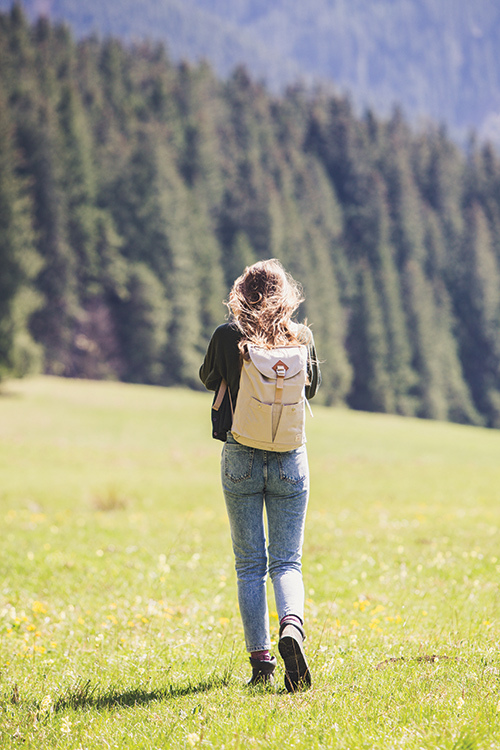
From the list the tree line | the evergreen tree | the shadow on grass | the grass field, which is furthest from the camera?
the tree line

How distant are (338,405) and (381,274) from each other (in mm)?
19618

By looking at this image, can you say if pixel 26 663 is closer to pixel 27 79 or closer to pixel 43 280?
pixel 43 280

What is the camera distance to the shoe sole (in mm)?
3434

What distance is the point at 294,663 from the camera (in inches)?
136

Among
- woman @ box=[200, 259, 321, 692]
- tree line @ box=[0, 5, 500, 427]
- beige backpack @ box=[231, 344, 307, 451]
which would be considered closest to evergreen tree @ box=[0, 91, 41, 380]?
tree line @ box=[0, 5, 500, 427]

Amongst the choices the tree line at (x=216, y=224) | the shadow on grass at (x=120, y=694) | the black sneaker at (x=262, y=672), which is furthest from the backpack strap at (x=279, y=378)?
the tree line at (x=216, y=224)

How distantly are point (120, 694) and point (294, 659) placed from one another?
A: 109 cm

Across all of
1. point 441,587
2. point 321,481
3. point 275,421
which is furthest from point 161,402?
point 275,421

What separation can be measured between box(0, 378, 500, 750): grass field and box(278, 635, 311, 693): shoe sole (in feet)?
0.24

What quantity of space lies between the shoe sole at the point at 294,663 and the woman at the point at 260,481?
0.28 meters

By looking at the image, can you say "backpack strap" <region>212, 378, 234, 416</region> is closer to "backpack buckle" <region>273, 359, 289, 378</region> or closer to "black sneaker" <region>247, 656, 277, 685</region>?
"backpack buckle" <region>273, 359, 289, 378</region>

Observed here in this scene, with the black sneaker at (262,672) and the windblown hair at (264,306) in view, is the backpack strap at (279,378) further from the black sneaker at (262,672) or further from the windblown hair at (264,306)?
the black sneaker at (262,672)

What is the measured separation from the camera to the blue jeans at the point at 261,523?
3.81 m

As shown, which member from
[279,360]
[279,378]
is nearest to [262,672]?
[279,378]
